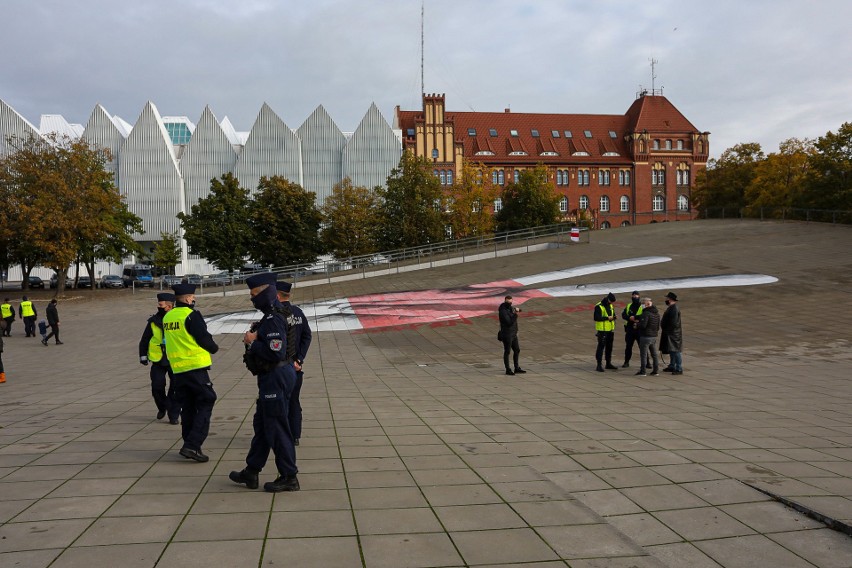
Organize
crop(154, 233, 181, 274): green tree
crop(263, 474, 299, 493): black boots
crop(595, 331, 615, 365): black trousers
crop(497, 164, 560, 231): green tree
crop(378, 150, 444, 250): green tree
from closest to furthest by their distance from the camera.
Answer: crop(263, 474, 299, 493): black boots < crop(595, 331, 615, 365): black trousers < crop(378, 150, 444, 250): green tree < crop(497, 164, 560, 231): green tree < crop(154, 233, 181, 274): green tree

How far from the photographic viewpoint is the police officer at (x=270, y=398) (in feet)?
17.0

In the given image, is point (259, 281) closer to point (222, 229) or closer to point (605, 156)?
point (222, 229)

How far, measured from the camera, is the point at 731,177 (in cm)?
6838

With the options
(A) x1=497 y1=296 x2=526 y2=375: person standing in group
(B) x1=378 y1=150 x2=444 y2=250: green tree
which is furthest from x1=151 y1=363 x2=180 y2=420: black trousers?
(B) x1=378 y1=150 x2=444 y2=250: green tree

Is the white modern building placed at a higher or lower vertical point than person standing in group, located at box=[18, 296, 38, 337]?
higher

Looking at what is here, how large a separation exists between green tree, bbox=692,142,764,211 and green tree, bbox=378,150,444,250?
1378 inches

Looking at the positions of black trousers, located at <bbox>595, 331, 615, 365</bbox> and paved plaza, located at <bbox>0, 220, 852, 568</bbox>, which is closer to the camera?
paved plaza, located at <bbox>0, 220, 852, 568</bbox>

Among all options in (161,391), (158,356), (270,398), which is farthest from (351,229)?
(270,398)

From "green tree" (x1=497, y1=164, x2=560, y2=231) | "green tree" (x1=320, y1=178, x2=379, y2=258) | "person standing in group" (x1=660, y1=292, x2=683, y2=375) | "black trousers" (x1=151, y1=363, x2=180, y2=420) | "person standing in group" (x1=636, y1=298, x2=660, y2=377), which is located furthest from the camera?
"green tree" (x1=497, y1=164, x2=560, y2=231)

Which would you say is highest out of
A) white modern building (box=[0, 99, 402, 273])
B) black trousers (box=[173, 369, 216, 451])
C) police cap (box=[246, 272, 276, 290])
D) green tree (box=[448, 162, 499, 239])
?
white modern building (box=[0, 99, 402, 273])

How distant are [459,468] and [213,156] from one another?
74.8 m

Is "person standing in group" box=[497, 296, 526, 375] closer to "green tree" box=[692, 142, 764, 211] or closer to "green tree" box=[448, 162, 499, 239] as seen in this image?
"green tree" box=[448, 162, 499, 239]

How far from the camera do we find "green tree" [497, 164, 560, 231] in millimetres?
59250

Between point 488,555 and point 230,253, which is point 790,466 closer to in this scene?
point 488,555
